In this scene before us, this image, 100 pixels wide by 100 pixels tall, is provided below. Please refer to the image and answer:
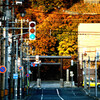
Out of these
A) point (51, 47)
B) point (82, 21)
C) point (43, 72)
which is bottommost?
point (43, 72)

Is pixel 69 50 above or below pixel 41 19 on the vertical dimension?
below

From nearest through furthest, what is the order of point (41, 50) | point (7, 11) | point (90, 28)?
point (7, 11), point (90, 28), point (41, 50)

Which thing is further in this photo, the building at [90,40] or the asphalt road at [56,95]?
the building at [90,40]

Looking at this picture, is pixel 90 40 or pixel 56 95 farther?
pixel 90 40

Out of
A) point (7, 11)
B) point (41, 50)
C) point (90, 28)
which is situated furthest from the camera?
point (41, 50)

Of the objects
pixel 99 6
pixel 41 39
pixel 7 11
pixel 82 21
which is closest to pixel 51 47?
pixel 41 39

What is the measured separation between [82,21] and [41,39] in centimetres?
1039

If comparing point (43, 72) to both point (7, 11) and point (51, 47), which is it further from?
point (7, 11)

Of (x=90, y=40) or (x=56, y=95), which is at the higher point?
(x=90, y=40)

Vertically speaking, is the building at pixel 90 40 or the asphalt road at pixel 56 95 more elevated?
the building at pixel 90 40

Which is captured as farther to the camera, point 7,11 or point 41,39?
point 41,39

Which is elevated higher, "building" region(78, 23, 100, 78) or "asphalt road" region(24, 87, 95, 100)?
"building" region(78, 23, 100, 78)

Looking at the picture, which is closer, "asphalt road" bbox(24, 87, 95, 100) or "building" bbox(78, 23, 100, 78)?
"asphalt road" bbox(24, 87, 95, 100)

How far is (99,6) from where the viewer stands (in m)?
92.3
